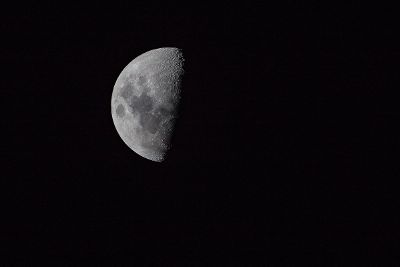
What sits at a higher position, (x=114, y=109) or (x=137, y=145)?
(x=114, y=109)

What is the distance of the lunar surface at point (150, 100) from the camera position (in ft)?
14.2

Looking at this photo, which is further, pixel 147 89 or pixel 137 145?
pixel 137 145

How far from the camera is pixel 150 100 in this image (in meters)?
4.33

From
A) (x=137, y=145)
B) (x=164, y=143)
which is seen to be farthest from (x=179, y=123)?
(x=137, y=145)

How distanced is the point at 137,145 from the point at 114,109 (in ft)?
1.62

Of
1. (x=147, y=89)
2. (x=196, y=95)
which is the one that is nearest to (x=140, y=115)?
(x=147, y=89)

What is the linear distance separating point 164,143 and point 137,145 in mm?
396

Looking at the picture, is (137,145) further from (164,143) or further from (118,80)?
(118,80)

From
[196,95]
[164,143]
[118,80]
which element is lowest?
[164,143]

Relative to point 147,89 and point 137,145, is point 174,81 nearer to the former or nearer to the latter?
point 147,89

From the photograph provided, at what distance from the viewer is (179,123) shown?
432 cm

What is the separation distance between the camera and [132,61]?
485 centimetres

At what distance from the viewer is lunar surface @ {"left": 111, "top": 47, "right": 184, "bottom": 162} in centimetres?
432

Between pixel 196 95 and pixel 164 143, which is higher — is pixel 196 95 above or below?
above
